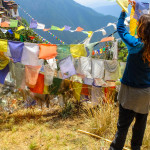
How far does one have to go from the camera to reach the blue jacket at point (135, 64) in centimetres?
154

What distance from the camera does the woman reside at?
150 cm

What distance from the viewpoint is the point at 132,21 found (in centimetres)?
329

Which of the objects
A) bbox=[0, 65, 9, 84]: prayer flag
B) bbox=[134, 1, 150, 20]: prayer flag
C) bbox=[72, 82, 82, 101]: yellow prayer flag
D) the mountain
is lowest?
bbox=[72, 82, 82, 101]: yellow prayer flag

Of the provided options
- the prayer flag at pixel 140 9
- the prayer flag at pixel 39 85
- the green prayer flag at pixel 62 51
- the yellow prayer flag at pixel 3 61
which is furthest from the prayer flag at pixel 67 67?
the prayer flag at pixel 140 9

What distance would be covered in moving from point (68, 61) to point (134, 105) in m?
2.37

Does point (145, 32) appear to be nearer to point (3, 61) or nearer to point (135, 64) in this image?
point (135, 64)

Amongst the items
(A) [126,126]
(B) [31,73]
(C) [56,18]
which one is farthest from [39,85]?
(C) [56,18]

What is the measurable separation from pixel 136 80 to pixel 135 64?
161 mm

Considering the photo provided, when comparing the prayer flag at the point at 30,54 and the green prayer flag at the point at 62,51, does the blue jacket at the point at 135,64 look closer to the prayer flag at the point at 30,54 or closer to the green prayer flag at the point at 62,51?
the green prayer flag at the point at 62,51

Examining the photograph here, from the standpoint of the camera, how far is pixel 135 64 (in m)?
1.61

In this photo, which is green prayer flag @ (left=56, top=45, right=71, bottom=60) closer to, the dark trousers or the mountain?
the dark trousers

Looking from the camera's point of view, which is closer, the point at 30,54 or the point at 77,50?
the point at 30,54

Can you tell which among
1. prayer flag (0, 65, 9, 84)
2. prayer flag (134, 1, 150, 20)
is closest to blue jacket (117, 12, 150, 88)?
prayer flag (134, 1, 150, 20)

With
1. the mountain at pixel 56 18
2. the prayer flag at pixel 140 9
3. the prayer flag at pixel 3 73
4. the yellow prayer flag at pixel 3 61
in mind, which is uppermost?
the mountain at pixel 56 18
